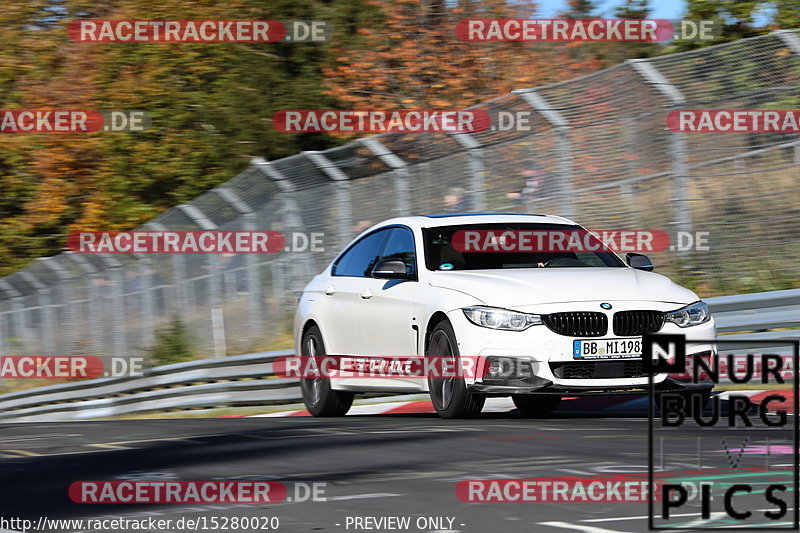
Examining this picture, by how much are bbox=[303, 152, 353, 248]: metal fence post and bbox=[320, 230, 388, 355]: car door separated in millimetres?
5046

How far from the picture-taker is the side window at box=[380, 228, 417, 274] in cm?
1191

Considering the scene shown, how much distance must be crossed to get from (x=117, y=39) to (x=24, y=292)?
9486 millimetres

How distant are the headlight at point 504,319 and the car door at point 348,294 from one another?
6.47ft

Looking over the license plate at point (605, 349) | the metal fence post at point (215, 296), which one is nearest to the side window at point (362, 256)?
the license plate at point (605, 349)

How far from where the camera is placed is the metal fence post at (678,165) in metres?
15.5

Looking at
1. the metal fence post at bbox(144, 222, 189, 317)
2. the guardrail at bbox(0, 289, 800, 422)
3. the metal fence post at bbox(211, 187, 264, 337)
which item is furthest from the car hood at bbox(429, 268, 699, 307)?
the metal fence post at bbox(144, 222, 189, 317)

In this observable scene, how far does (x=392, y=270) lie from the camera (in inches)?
453

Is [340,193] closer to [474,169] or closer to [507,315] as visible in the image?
[474,169]

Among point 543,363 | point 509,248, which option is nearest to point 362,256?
point 509,248
